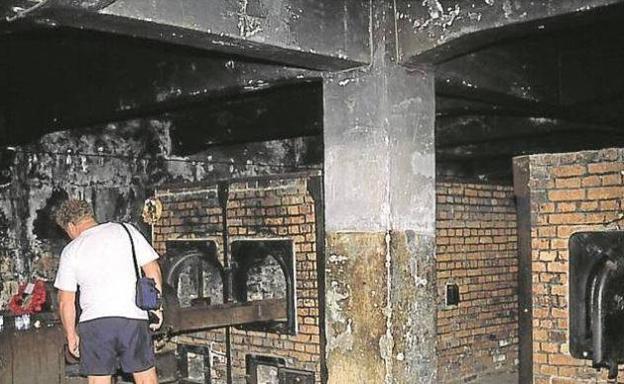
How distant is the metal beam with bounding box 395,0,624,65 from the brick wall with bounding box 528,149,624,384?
1.30 metres

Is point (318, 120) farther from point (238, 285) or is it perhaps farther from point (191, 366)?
point (191, 366)

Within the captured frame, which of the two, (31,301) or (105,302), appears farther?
(31,301)

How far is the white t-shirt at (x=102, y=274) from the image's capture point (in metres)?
4.49

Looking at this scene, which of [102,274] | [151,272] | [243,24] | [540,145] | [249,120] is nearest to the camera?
[243,24]

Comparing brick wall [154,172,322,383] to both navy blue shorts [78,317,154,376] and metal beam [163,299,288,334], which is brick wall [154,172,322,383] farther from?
navy blue shorts [78,317,154,376]

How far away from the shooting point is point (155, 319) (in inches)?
195

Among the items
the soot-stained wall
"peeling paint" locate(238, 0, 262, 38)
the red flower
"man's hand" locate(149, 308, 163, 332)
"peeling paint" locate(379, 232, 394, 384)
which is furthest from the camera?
the soot-stained wall

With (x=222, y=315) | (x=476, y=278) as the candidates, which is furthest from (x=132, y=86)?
(x=476, y=278)

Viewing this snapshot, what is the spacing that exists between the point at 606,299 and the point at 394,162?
1673 millimetres

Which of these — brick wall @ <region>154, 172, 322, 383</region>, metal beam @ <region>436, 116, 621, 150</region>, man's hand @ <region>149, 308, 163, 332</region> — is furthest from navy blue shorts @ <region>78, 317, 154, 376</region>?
metal beam @ <region>436, 116, 621, 150</region>

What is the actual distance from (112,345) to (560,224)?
9.70ft

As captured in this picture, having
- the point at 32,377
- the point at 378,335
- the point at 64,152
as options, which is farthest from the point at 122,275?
the point at 64,152

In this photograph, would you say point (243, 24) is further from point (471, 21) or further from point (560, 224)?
point (560, 224)

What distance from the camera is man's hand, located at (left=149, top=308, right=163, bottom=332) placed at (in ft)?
16.0
